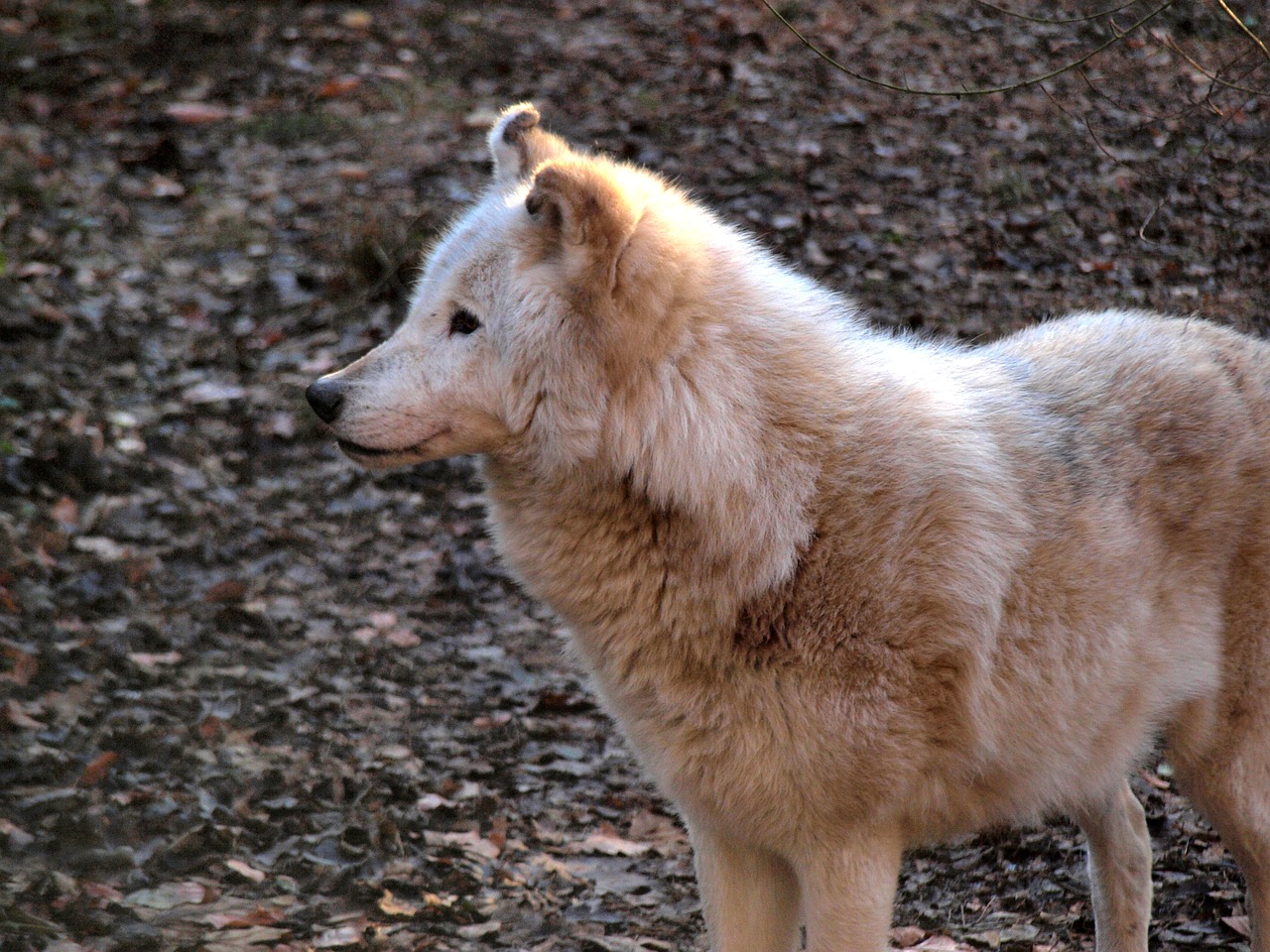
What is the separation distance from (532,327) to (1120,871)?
2491mm

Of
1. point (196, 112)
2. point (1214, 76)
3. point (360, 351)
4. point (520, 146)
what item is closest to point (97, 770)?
point (520, 146)

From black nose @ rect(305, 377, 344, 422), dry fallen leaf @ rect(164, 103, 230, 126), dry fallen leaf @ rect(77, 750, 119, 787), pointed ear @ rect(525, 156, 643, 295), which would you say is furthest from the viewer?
dry fallen leaf @ rect(164, 103, 230, 126)

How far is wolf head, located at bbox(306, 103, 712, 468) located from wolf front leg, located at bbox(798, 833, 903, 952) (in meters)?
1.18

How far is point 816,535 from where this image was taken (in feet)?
9.73

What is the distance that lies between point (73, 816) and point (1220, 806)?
3643mm

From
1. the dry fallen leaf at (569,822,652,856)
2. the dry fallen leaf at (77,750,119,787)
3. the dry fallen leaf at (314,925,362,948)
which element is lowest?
the dry fallen leaf at (569,822,652,856)

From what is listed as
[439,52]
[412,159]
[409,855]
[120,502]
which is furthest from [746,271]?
[439,52]

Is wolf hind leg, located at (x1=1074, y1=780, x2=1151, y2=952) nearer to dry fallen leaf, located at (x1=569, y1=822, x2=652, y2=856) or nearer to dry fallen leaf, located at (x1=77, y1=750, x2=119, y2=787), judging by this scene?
dry fallen leaf, located at (x1=569, y1=822, x2=652, y2=856)

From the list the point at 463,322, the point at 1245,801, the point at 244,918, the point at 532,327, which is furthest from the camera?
the point at 244,918

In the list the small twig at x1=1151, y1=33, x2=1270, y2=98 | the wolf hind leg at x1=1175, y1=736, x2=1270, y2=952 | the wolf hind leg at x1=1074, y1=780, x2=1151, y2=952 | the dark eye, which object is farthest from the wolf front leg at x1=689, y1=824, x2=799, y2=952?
the small twig at x1=1151, y1=33, x2=1270, y2=98

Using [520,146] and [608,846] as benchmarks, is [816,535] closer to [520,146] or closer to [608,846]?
[520,146]

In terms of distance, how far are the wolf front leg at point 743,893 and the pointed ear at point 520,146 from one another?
6.27 ft

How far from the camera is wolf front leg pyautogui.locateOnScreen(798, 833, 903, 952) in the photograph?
117 inches

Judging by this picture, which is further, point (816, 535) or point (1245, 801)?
point (1245, 801)
